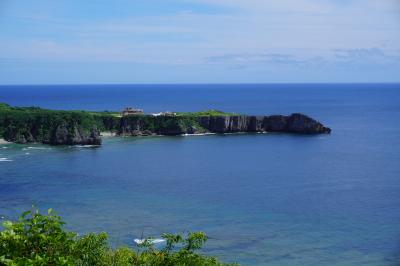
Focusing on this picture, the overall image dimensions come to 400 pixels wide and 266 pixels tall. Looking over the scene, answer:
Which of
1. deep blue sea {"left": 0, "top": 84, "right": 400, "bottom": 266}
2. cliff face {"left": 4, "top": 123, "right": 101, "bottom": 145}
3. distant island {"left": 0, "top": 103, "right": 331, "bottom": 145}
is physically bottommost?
deep blue sea {"left": 0, "top": 84, "right": 400, "bottom": 266}

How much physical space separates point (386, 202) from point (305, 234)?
49.0ft

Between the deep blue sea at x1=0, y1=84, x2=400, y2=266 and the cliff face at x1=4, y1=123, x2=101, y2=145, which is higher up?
the cliff face at x1=4, y1=123, x2=101, y2=145

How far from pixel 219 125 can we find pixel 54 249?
340ft

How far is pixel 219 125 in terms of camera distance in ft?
383

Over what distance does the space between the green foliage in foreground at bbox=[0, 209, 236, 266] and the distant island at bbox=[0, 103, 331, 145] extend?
8102 cm

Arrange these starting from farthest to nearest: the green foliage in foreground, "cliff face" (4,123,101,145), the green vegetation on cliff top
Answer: the green vegetation on cliff top
"cliff face" (4,123,101,145)
the green foliage in foreground

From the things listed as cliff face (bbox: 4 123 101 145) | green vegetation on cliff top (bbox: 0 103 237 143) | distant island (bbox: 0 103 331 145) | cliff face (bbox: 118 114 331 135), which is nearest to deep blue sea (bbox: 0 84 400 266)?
cliff face (bbox: 4 123 101 145)

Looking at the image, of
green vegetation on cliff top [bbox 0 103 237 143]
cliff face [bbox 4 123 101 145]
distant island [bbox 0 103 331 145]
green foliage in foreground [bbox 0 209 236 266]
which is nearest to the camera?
green foliage in foreground [bbox 0 209 236 266]

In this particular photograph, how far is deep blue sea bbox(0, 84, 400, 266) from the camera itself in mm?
39969

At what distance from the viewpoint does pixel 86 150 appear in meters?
90.4

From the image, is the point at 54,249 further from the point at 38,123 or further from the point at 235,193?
the point at 38,123

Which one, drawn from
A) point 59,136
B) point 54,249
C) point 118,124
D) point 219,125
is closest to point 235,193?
point 54,249

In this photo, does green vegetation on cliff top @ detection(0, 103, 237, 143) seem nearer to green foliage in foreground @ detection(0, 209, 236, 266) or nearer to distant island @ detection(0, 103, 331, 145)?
distant island @ detection(0, 103, 331, 145)

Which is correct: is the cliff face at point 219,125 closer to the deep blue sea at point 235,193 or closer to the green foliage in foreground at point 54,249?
the deep blue sea at point 235,193
